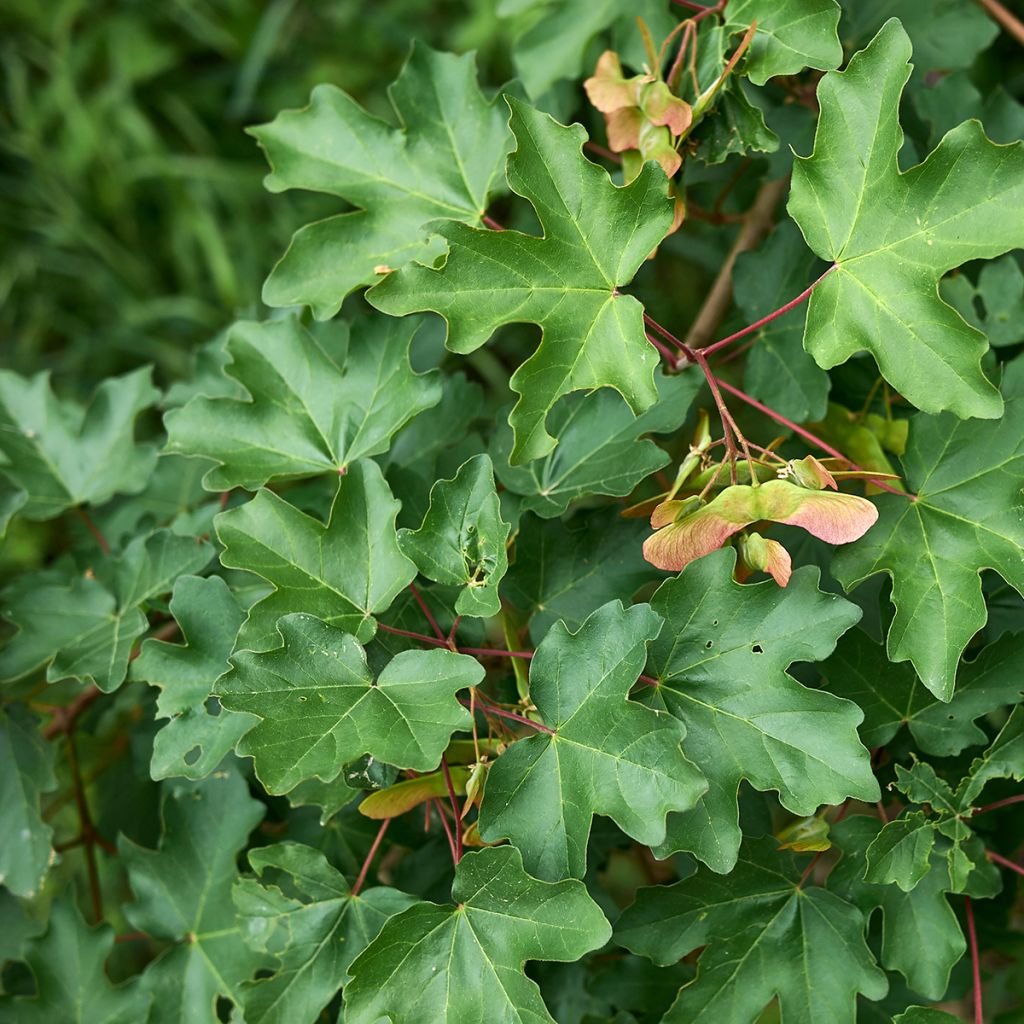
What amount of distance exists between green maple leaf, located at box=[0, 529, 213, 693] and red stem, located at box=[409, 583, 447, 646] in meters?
0.25

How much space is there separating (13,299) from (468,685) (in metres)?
2.64

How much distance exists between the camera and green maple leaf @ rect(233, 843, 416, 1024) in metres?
0.95

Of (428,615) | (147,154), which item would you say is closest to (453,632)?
(428,615)

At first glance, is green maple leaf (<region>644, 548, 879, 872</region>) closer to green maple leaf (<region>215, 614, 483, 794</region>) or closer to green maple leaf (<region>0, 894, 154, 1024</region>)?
green maple leaf (<region>215, 614, 483, 794</region>)

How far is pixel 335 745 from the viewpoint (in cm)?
83

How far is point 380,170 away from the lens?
1.09 m

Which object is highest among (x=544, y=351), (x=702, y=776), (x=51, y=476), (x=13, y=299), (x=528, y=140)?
(x=528, y=140)

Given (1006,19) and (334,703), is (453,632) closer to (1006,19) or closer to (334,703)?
(334,703)

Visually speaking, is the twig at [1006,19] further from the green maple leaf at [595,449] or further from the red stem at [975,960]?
the red stem at [975,960]

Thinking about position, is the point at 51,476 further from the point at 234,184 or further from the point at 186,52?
the point at 186,52

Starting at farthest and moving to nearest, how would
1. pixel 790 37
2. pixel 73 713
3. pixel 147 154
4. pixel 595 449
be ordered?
pixel 147 154
pixel 73 713
pixel 595 449
pixel 790 37

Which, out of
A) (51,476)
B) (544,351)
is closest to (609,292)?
(544,351)

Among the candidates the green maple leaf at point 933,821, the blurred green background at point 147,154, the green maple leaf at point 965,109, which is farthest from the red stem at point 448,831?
the blurred green background at point 147,154

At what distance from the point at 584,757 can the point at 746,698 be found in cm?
15
